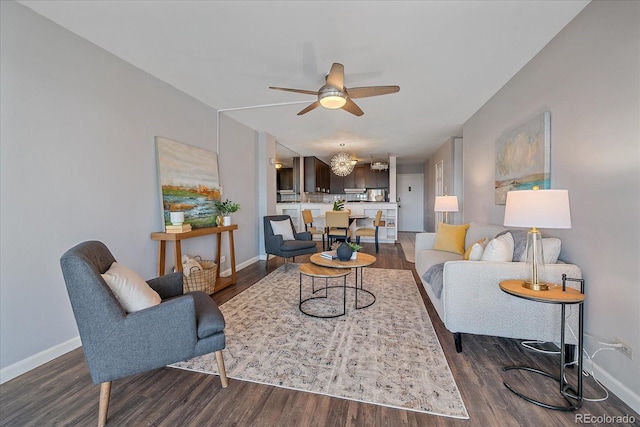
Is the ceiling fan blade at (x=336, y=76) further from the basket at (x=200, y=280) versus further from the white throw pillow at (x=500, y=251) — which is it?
the basket at (x=200, y=280)

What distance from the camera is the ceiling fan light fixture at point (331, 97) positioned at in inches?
101

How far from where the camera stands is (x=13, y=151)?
1.89 meters

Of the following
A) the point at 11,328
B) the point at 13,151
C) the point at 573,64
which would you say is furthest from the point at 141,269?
the point at 573,64

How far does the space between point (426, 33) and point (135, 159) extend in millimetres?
2956

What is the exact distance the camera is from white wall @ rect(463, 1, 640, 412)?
1598 mm

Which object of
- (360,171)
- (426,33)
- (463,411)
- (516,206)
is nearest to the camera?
(463,411)

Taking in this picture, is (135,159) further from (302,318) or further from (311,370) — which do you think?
(311,370)

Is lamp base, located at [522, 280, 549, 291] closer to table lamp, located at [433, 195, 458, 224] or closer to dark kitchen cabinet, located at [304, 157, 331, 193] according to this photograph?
table lamp, located at [433, 195, 458, 224]

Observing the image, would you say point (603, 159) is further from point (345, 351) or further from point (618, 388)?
point (345, 351)

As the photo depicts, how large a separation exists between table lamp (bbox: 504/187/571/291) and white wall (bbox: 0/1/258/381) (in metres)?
3.30

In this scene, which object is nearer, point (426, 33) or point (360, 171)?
point (426, 33)

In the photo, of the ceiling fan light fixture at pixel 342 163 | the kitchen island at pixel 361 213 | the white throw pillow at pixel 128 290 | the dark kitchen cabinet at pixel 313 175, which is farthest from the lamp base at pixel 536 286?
the dark kitchen cabinet at pixel 313 175

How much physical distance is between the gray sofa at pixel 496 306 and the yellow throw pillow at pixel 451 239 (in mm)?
1429

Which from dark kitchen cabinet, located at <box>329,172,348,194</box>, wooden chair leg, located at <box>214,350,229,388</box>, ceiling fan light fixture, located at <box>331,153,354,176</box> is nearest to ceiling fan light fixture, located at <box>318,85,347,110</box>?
wooden chair leg, located at <box>214,350,229,388</box>
